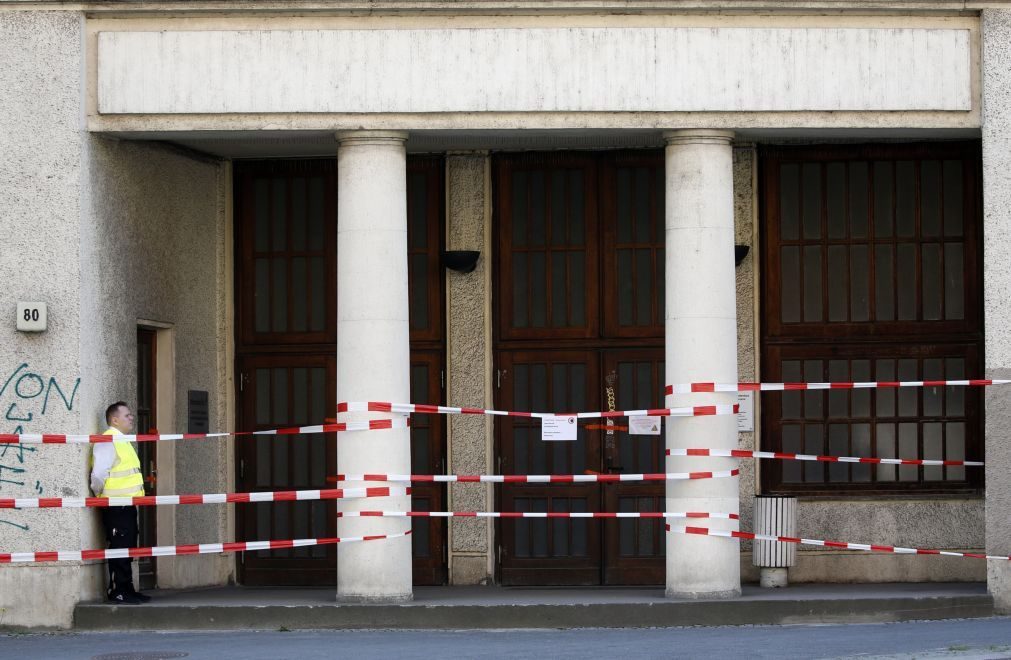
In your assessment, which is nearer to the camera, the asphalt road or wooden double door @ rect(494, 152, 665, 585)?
the asphalt road

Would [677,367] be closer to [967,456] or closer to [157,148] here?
[967,456]

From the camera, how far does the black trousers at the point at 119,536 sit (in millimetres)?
14781

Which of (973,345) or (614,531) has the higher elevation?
(973,345)

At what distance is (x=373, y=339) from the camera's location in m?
14.7

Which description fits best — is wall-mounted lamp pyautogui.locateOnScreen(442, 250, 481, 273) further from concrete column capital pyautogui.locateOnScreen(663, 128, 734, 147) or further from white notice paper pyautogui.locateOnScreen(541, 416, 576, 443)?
concrete column capital pyautogui.locateOnScreen(663, 128, 734, 147)

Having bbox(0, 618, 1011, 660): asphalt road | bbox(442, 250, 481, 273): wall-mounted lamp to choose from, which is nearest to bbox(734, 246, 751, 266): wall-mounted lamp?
bbox(442, 250, 481, 273): wall-mounted lamp

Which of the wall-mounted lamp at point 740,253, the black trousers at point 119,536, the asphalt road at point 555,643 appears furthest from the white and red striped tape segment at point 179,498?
the wall-mounted lamp at point 740,253

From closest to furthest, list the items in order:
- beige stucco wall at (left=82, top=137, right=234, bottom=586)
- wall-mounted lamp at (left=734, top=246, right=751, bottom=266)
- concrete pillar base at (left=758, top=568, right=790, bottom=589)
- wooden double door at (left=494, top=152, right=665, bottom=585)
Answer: beige stucco wall at (left=82, top=137, right=234, bottom=586) < concrete pillar base at (left=758, top=568, right=790, bottom=589) < wall-mounted lamp at (left=734, top=246, right=751, bottom=266) < wooden double door at (left=494, top=152, right=665, bottom=585)

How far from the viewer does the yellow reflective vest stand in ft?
48.2

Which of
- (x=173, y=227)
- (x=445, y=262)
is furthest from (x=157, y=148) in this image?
(x=445, y=262)

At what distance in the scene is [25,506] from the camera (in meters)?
14.4

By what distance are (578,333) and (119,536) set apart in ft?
14.9

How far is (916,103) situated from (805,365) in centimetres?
294

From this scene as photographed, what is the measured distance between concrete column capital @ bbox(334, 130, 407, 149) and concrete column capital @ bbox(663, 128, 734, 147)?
2139mm
